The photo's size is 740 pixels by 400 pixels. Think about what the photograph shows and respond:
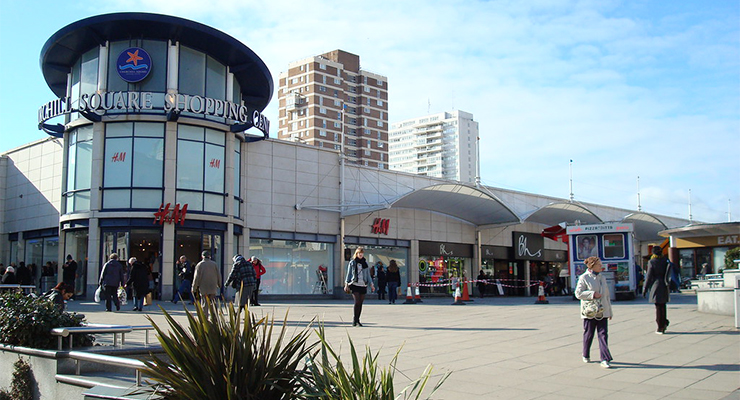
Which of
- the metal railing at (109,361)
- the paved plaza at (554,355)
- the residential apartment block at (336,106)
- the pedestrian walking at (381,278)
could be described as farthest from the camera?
the residential apartment block at (336,106)

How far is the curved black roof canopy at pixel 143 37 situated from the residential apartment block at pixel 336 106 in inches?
3123

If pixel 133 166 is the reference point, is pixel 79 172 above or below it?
below

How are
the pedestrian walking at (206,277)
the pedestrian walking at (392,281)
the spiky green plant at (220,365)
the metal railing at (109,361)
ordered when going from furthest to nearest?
the pedestrian walking at (392,281), the pedestrian walking at (206,277), the metal railing at (109,361), the spiky green plant at (220,365)

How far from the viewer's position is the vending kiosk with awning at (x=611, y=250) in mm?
25078

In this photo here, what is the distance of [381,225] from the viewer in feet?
114

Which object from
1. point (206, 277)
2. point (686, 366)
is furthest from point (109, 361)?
point (206, 277)

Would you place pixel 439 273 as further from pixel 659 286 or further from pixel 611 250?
pixel 659 286

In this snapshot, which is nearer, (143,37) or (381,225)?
(143,37)

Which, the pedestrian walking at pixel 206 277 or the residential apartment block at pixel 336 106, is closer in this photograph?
the pedestrian walking at pixel 206 277

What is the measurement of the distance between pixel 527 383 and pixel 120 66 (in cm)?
2324

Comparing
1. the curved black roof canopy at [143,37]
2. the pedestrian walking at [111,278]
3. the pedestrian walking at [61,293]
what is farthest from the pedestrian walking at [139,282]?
the curved black roof canopy at [143,37]

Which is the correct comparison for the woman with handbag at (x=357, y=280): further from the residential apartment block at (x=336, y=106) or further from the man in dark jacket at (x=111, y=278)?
the residential apartment block at (x=336, y=106)

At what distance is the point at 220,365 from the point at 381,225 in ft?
97.5

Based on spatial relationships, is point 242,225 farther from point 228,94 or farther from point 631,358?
point 631,358
